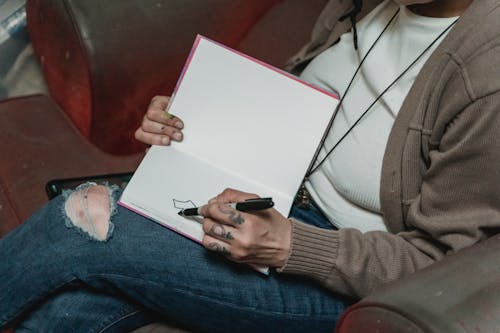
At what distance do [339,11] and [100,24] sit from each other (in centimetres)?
38

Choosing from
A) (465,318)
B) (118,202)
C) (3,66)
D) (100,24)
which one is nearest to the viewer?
(465,318)

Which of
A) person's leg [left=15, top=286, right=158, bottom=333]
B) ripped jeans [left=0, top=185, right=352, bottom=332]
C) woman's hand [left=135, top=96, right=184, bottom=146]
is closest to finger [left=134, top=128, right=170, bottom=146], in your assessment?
woman's hand [left=135, top=96, right=184, bottom=146]

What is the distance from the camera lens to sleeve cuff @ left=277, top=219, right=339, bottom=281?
720 millimetres

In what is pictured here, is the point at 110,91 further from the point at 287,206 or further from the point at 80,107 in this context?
the point at 287,206

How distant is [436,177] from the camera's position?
71 cm

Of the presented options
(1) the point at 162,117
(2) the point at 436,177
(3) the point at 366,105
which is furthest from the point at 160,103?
(2) the point at 436,177

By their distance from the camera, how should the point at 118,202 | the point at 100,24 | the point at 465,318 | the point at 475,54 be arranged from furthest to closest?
the point at 100,24 → the point at 118,202 → the point at 475,54 → the point at 465,318

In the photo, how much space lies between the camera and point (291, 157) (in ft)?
2.73

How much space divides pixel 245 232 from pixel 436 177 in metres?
0.24

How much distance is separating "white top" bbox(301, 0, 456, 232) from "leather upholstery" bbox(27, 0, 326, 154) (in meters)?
0.22

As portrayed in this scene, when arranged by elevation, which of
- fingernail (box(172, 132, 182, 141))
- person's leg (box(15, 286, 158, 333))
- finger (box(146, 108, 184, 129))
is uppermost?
finger (box(146, 108, 184, 129))

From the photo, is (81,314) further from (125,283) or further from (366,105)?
(366,105)

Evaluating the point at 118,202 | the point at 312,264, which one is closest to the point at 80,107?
the point at 118,202

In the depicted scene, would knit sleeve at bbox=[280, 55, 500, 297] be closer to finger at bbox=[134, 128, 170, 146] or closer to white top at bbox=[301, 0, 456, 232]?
white top at bbox=[301, 0, 456, 232]
